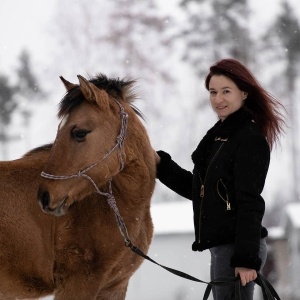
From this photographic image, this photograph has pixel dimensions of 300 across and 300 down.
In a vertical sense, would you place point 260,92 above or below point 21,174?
above

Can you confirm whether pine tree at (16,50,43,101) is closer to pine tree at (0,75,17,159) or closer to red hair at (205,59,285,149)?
pine tree at (0,75,17,159)

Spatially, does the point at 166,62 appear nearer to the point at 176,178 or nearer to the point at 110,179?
the point at 176,178

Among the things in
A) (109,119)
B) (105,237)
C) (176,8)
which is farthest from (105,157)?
(176,8)

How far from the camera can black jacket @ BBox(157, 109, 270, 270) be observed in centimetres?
351

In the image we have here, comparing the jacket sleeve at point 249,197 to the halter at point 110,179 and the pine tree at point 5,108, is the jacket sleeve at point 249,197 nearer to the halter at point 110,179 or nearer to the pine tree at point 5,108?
the halter at point 110,179

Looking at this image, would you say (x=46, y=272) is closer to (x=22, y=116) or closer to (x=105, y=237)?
(x=105, y=237)

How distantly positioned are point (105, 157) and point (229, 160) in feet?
2.64

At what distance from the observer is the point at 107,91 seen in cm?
→ 429

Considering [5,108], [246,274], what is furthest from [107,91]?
[5,108]

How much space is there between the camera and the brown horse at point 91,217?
4078 mm

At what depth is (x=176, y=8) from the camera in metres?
23.9

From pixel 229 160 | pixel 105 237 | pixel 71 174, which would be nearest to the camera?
pixel 229 160

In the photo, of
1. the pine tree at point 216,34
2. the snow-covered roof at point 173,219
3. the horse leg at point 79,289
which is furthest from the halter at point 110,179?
the pine tree at point 216,34

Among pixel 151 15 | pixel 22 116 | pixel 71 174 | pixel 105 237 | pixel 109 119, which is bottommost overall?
pixel 105 237
